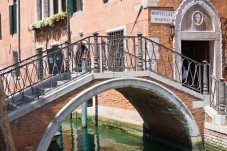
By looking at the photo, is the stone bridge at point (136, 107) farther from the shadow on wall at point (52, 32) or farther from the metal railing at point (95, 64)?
the shadow on wall at point (52, 32)

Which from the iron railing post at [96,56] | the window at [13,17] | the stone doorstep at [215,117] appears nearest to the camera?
the iron railing post at [96,56]

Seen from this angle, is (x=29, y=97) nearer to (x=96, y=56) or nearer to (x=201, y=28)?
(x=96, y=56)

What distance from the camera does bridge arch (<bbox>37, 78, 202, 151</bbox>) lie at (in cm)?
721

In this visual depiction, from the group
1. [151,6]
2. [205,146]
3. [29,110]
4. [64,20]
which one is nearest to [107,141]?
[205,146]

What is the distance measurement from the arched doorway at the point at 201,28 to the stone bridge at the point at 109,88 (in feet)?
2.38

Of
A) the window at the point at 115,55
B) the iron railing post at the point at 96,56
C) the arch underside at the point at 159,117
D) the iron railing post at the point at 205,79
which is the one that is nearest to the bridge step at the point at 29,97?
the iron railing post at the point at 96,56

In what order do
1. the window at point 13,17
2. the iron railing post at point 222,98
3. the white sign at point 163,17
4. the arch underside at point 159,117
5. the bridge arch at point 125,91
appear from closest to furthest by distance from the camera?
1. the bridge arch at point 125,91
2. the iron railing post at point 222,98
3. the arch underside at point 159,117
4. the white sign at point 163,17
5. the window at point 13,17

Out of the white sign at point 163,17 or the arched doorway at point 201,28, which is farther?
the arched doorway at point 201,28

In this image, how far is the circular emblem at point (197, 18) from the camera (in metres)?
10.5

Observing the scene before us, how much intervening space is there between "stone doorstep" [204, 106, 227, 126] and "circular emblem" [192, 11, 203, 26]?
8.67 ft

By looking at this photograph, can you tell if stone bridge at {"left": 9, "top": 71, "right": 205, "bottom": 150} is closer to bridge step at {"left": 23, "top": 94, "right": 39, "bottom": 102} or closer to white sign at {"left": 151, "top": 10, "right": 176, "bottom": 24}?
bridge step at {"left": 23, "top": 94, "right": 39, "bottom": 102}

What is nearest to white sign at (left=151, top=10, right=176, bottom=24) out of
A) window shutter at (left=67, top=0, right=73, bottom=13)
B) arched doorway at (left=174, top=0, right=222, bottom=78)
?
arched doorway at (left=174, top=0, right=222, bottom=78)

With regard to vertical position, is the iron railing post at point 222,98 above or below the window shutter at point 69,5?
below

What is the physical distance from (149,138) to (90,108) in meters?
3.63
